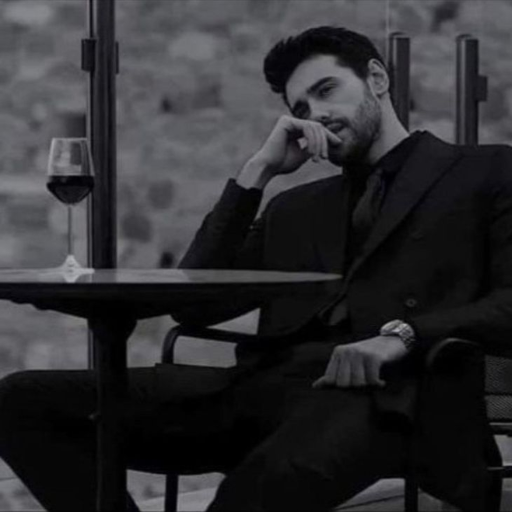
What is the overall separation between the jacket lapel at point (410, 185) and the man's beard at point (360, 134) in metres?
0.12

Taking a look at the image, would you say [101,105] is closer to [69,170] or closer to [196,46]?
[196,46]

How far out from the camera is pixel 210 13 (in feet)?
13.7

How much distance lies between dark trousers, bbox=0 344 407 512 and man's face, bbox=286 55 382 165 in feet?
1.61

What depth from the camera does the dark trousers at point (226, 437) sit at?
7.73 feet

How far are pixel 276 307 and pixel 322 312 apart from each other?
0.11 m

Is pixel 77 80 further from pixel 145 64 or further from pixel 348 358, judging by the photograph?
pixel 348 358

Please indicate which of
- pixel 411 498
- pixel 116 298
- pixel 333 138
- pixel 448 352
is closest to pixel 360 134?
pixel 333 138

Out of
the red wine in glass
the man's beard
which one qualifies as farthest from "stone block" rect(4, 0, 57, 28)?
the man's beard

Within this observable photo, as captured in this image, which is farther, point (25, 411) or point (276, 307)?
point (276, 307)

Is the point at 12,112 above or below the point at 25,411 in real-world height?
above

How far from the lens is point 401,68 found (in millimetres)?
4555

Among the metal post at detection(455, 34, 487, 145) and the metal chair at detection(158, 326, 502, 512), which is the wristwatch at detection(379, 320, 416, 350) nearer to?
the metal chair at detection(158, 326, 502, 512)

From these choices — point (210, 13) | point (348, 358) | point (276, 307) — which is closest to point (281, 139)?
point (276, 307)

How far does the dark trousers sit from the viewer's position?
7.73ft
